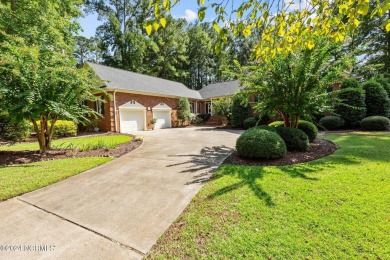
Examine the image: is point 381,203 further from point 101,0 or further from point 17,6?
point 101,0

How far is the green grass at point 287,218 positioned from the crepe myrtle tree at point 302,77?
10.3ft

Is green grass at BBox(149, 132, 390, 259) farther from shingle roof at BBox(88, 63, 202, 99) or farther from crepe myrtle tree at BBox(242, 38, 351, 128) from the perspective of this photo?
shingle roof at BBox(88, 63, 202, 99)

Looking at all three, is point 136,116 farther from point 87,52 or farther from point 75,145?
point 87,52

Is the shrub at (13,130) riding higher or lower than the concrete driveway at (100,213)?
higher

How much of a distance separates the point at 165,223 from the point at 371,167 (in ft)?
16.5

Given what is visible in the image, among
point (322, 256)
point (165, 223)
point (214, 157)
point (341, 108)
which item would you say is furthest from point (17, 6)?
point (341, 108)

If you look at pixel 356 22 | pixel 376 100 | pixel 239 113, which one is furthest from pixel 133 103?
pixel 376 100

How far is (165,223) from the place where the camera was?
9.70 feet

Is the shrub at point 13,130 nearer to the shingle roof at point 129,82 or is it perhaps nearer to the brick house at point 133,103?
the brick house at point 133,103

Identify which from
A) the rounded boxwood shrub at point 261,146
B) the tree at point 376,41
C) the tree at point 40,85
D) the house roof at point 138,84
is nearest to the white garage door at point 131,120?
the house roof at point 138,84

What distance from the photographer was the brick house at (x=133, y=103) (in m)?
15.1

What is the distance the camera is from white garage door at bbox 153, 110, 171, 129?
18944 millimetres

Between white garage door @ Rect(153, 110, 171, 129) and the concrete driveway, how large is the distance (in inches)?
535

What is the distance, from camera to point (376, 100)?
13.3m
